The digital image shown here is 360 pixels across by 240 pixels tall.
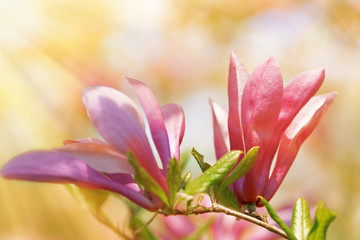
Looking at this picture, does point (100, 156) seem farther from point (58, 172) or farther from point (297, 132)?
point (297, 132)

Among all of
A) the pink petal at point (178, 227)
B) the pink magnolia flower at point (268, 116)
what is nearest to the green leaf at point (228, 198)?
the pink magnolia flower at point (268, 116)

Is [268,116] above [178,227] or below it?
above

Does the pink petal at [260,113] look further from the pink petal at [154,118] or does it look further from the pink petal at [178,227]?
the pink petal at [178,227]

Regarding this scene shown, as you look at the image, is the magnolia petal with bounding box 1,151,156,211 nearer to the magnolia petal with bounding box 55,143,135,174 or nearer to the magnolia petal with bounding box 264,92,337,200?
the magnolia petal with bounding box 55,143,135,174

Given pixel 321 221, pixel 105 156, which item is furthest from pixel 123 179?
pixel 321 221

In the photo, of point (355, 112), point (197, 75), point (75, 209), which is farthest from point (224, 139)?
point (197, 75)

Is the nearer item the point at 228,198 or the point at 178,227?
the point at 228,198
